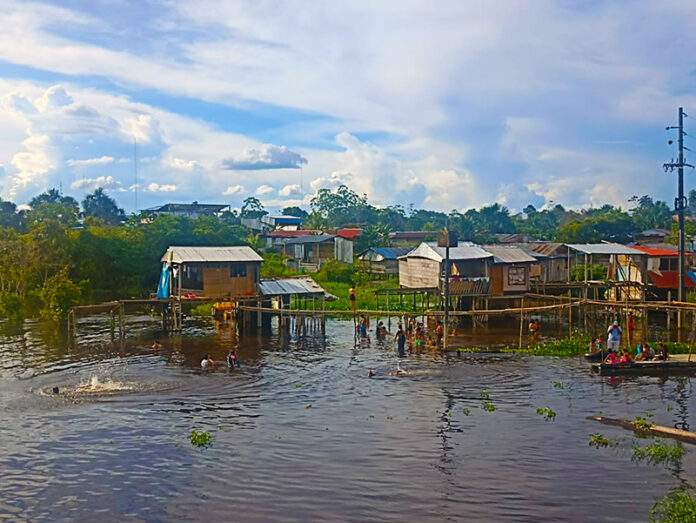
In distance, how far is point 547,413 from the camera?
73.7 ft

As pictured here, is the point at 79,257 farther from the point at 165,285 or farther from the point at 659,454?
the point at 659,454

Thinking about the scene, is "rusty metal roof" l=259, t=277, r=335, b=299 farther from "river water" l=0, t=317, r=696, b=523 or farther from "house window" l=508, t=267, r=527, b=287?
"house window" l=508, t=267, r=527, b=287

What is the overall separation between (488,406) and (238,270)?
20652 mm

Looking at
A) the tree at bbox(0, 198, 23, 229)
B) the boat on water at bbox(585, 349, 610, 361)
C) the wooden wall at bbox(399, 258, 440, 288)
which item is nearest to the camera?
the boat on water at bbox(585, 349, 610, 361)

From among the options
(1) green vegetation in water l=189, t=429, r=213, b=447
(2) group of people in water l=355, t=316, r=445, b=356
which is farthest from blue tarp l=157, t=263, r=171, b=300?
(1) green vegetation in water l=189, t=429, r=213, b=447

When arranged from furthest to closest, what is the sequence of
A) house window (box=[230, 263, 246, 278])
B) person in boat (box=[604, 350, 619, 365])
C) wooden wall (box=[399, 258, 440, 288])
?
wooden wall (box=[399, 258, 440, 288])
house window (box=[230, 263, 246, 278])
person in boat (box=[604, 350, 619, 365])

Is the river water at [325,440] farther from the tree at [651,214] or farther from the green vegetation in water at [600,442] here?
the tree at [651,214]

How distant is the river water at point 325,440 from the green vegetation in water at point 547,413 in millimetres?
295

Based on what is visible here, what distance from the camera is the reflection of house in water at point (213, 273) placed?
39.6 meters

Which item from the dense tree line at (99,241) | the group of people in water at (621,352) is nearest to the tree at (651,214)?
the dense tree line at (99,241)

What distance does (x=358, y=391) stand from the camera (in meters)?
26.5

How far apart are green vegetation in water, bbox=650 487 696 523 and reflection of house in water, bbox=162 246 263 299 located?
28307mm

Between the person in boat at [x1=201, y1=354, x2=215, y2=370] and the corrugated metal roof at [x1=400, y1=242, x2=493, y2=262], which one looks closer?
the person in boat at [x1=201, y1=354, x2=215, y2=370]

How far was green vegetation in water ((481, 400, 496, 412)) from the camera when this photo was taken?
23.1 metres
